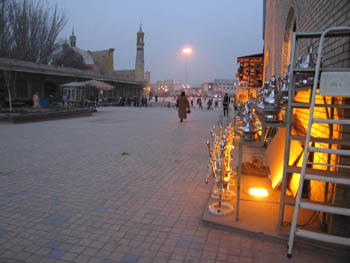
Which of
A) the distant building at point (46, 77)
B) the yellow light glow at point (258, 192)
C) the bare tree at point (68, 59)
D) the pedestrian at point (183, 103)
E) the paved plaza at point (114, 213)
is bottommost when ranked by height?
the paved plaza at point (114, 213)

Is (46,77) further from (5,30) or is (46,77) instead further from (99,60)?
(99,60)

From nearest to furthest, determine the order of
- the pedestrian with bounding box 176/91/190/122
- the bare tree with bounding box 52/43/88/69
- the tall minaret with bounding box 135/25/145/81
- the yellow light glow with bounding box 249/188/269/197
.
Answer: the yellow light glow with bounding box 249/188/269/197
the pedestrian with bounding box 176/91/190/122
the bare tree with bounding box 52/43/88/69
the tall minaret with bounding box 135/25/145/81

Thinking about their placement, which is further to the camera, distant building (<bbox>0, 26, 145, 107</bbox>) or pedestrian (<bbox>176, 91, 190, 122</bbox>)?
distant building (<bbox>0, 26, 145, 107</bbox>)

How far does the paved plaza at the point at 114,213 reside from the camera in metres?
2.96

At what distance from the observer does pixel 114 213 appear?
3.94 m

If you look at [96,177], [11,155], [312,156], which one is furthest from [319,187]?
[11,155]

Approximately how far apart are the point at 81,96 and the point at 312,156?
27209 millimetres

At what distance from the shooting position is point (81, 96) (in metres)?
28.2

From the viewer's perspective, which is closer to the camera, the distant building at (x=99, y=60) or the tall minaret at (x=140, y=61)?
the distant building at (x=99, y=60)

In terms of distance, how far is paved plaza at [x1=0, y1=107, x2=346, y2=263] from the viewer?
2.96 m

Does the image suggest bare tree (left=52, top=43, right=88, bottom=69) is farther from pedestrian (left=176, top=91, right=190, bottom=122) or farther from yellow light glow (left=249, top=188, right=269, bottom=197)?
yellow light glow (left=249, top=188, right=269, bottom=197)

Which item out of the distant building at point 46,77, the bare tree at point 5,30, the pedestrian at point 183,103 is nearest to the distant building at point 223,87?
the distant building at point 46,77

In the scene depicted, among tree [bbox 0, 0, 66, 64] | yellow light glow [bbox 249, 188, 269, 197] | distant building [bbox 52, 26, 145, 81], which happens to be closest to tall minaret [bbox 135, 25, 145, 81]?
distant building [bbox 52, 26, 145, 81]

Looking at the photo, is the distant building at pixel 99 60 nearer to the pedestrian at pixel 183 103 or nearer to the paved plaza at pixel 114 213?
the pedestrian at pixel 183 103
